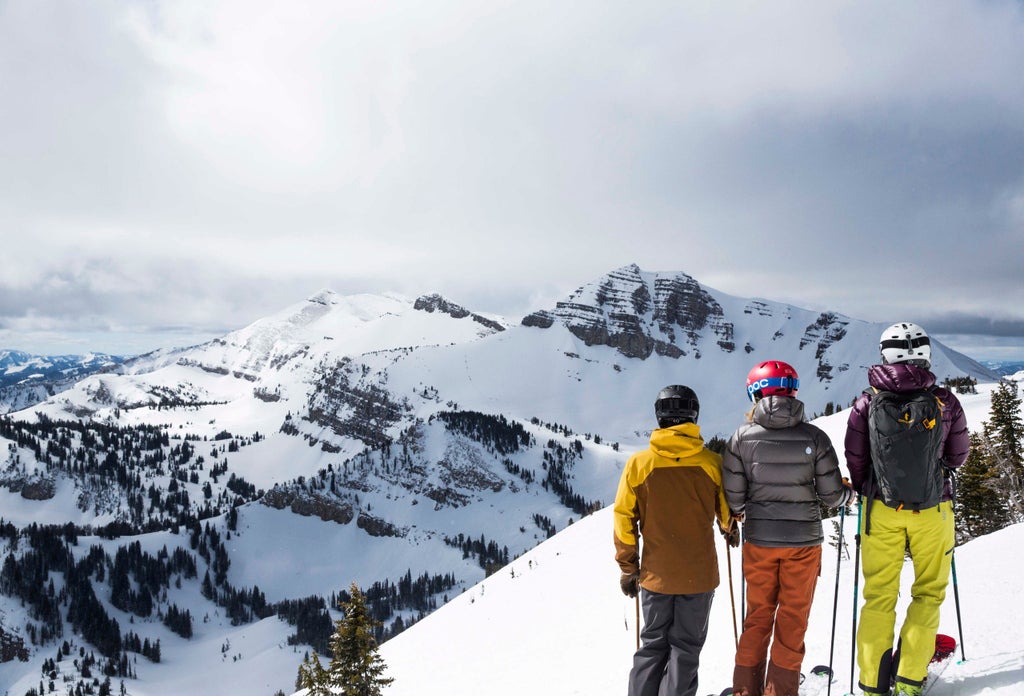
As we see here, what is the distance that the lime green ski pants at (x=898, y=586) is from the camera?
5451 millimetres

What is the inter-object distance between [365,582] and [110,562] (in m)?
76.8

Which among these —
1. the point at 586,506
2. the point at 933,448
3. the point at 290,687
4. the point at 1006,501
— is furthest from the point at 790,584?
the point at 586,506

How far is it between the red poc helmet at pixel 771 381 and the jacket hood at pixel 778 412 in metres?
0.25

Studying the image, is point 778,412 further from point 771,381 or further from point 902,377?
point 902,377

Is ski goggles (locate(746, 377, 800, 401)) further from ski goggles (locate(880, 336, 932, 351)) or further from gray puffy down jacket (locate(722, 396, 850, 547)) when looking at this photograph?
ski goggles (locate(880, 336, 932, 351))

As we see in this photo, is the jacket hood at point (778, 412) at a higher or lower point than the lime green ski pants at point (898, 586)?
higher

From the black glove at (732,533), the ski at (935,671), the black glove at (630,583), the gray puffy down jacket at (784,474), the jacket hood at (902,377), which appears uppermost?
the jacket hood at (902,377)

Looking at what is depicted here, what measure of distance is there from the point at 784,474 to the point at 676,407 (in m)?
1.33

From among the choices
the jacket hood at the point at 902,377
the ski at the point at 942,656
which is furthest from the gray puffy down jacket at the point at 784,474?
the ski at the point at 942,656

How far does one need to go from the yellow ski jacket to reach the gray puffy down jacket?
392 millimetres

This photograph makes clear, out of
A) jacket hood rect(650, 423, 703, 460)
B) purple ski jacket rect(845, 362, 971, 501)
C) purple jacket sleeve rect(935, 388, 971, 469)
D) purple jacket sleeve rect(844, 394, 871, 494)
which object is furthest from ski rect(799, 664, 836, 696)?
jacket hood rect(650, 423, 703, 460)

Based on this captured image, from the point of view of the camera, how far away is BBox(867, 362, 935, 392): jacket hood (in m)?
5.47

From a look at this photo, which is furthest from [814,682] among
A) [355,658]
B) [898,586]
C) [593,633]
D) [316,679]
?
[316,679]

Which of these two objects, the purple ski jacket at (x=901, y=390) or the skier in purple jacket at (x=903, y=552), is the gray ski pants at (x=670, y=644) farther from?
the purple ski jacket at (x=901, y=390)
